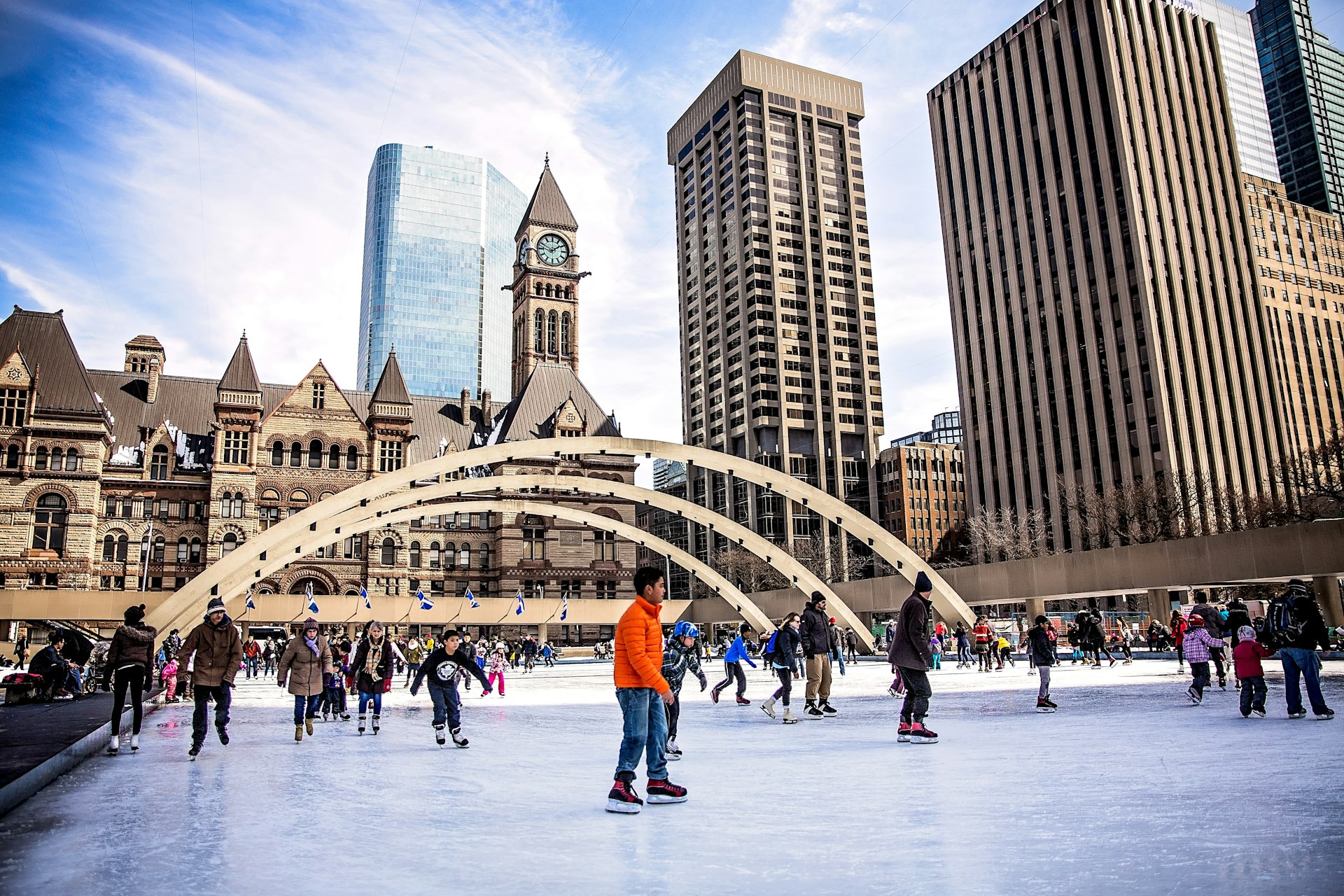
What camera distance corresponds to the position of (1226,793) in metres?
6.28

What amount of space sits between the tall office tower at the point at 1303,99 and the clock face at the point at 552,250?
→ 9704 centimetres

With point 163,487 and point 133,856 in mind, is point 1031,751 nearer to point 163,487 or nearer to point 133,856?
point 133,856

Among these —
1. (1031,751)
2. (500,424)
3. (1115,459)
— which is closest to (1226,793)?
(1031,751)

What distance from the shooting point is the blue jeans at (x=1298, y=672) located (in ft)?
34.5

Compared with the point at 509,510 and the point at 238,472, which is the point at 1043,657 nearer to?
the point at 509,510

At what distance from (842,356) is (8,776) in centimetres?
11277

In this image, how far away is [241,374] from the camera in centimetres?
6012

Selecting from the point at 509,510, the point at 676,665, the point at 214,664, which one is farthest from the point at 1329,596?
the point at 509,510

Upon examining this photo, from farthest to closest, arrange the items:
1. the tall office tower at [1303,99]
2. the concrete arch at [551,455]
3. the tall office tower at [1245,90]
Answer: the tall office tower at [1303,99]
the tall office tower at [1245,90]
the concrete arch at [551,455]

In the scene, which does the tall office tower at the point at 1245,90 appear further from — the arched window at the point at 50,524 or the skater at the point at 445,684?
the skater at the point at 445,684

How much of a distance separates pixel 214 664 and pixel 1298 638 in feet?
39.6

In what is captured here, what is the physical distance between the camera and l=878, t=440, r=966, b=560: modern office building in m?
113

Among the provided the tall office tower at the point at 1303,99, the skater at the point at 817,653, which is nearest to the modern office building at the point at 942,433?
the tall office tower at the point at 1303,99

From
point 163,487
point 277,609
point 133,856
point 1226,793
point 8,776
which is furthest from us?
point 163,487
